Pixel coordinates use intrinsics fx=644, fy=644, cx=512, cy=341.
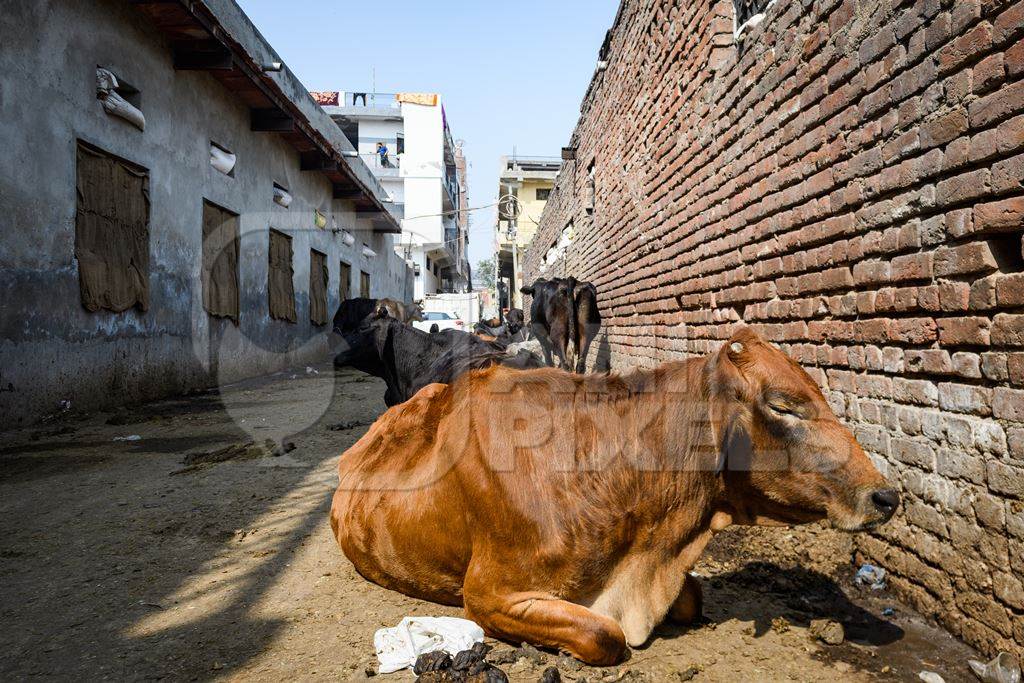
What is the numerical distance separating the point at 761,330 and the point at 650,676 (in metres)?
2.59

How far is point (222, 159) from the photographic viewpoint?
1059cm

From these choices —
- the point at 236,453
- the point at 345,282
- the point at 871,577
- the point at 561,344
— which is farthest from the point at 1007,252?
the point at 345,282

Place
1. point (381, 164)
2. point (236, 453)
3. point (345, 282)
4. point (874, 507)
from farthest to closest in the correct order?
point (381, 164)
point (345, 282)
point (236, 453)
point (874, 507)

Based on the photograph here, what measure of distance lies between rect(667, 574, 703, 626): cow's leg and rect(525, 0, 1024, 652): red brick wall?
36.5 inches

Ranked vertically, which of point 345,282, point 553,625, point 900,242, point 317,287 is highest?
point 345,282

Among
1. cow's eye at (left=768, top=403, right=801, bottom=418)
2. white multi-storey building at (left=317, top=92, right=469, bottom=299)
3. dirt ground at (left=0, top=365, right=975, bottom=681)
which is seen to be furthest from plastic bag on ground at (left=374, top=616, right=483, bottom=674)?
white multi-storey building at (left=317, top=92, right=469, bottom=299)

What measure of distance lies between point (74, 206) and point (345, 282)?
43.7 feet

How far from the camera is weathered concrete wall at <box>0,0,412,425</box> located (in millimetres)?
6062

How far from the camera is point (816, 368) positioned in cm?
356

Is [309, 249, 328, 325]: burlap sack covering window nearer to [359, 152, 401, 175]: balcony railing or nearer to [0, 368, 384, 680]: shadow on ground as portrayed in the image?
[0, 368, 384, 680]: shadow on ground

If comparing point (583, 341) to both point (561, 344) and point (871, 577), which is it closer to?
point (561, 344)

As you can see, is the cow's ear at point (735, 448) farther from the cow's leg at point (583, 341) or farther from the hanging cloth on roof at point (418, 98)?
the hanging cloth on roof at point (418, 98)

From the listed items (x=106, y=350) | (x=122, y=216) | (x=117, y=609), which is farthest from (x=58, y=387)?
(x=117, y=609)

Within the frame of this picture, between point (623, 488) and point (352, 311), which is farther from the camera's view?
point (352, 311)
